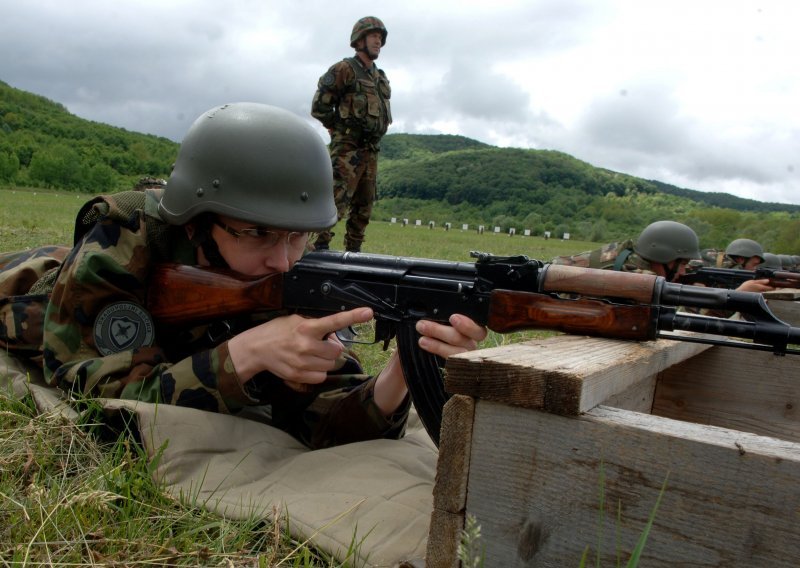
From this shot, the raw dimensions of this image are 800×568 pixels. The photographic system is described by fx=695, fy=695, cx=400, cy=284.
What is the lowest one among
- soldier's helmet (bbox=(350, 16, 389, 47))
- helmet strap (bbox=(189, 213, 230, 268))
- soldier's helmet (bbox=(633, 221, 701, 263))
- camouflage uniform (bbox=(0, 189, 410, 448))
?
camouflage uniform (bbox=(0, 189, 410, 448))

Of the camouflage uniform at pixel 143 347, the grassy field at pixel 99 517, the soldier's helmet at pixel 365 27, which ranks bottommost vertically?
the grassy field at pixel 99 517

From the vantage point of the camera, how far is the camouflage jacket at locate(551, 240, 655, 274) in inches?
305

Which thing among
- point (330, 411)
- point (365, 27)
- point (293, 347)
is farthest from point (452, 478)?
point (365, 27)

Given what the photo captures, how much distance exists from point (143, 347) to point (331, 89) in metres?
7.13

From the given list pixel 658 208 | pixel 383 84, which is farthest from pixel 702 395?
pixel 658 208

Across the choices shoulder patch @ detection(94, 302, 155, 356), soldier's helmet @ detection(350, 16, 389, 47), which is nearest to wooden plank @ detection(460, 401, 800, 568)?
shoulder patch @ detection(94, 302, 155, 356)

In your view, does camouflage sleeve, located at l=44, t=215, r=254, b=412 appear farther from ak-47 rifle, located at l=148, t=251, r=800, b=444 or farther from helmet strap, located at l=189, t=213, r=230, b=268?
helmet strap, located at l=189, t=213, r=230, b=268

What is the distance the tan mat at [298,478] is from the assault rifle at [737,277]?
6258mm

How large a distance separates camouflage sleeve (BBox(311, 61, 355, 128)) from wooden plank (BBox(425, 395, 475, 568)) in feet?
26.8

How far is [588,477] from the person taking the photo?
Answer: 1367 mm

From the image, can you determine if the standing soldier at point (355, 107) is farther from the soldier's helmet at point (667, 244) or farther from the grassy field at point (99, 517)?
the grassy field at point (99, 517)

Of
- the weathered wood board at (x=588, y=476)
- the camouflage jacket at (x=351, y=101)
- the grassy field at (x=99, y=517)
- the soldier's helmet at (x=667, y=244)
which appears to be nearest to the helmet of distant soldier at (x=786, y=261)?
the soldier's helmet at (x=667, y=244)

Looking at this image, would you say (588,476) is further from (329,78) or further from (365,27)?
(365,27)

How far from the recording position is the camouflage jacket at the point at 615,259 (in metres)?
7.75
